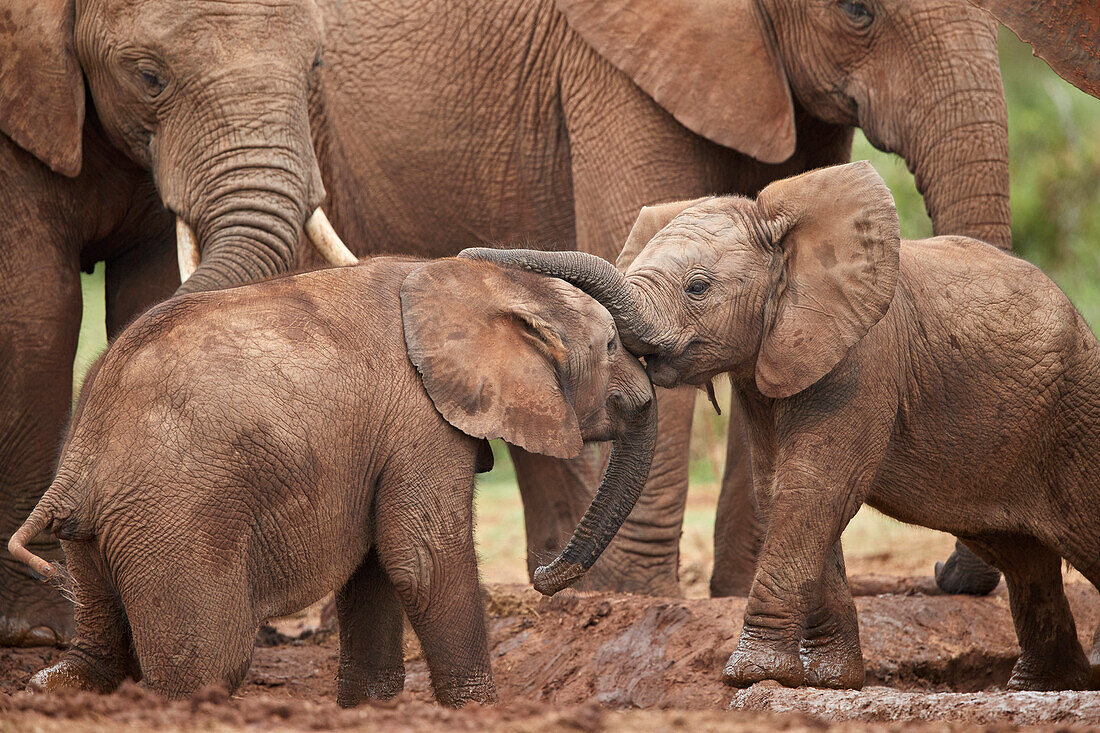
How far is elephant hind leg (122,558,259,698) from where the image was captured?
4.12 metres

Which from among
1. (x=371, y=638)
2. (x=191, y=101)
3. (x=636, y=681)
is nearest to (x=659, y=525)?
(x=636, y=681)

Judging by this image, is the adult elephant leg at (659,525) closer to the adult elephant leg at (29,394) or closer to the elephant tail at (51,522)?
the adult elephant leg at (29,394)

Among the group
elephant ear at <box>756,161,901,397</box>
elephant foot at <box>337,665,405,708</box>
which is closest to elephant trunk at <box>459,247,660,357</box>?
elephant ear at <box>756,161,901,397</box>

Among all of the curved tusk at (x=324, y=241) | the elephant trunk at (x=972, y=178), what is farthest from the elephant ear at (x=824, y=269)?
the curved tusk at (x=324, y=241)

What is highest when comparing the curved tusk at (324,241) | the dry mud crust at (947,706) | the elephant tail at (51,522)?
the curved tusk at (324,241)

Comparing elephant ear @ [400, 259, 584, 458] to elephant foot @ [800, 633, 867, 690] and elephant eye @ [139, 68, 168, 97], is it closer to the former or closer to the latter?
elephant foot @ [800, 633, 867, 690]

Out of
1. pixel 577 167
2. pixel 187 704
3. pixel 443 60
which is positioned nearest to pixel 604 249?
pixel 577 167

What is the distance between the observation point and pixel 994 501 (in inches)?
201

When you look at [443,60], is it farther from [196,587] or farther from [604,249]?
[196,587]

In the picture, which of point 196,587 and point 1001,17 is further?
point 1001,17

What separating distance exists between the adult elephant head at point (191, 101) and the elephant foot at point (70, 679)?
4.61 feet

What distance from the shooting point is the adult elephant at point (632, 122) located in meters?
5.93

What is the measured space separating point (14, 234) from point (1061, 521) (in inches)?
148

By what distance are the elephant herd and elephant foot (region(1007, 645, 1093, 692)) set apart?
0.04ft
